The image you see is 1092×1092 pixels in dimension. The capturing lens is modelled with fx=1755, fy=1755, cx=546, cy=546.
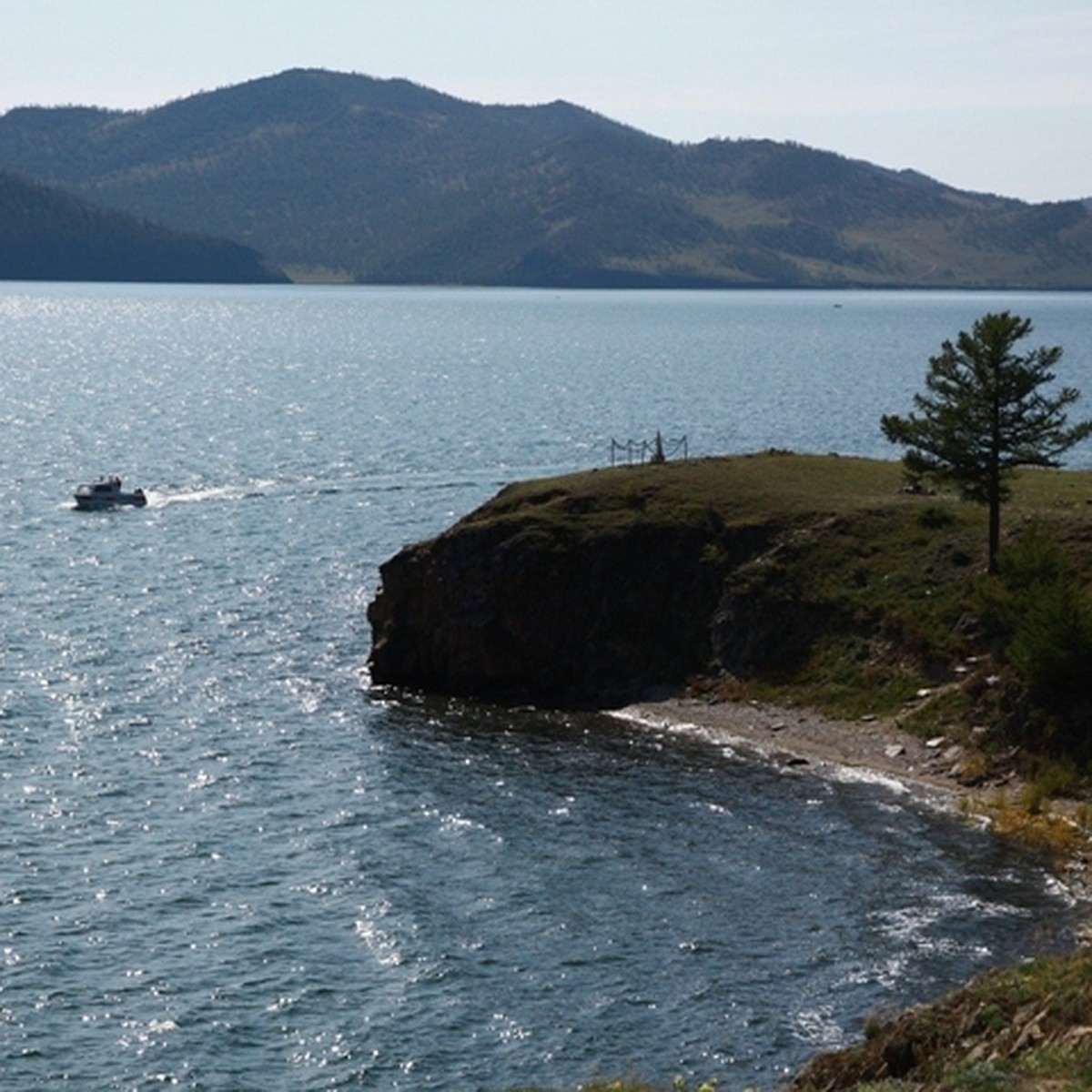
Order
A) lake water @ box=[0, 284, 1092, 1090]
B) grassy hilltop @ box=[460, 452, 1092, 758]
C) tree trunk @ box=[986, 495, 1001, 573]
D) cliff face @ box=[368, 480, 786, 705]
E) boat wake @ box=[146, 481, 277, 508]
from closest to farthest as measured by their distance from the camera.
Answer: lake water @ box=[0, 284, 1092, 1090]
grassy hilltop @ box=[460, 452, 1092, 758]
tree trunk @ box=[986, 495, 1001, 573]
cliff face @ box=[368, 480, 786, 705]
boat wake @ box=[146, 481, 277, 508]

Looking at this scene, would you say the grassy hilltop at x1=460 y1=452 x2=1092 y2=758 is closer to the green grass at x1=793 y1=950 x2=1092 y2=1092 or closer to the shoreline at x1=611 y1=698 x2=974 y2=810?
the shoreline at x1=611 y1=698 x2=974 y2=810

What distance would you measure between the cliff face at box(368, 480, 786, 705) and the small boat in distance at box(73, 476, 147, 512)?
45632 millimetres

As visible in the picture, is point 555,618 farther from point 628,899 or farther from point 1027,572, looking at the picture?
point 628,899

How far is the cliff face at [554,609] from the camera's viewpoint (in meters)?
76.5

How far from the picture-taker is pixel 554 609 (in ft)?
256

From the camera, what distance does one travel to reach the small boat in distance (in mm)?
119812

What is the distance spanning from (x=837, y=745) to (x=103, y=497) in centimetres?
6898

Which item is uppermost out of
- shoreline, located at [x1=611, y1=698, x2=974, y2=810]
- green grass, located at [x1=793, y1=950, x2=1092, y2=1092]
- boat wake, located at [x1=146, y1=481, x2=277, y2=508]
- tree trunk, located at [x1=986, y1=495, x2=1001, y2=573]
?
tree trunk, located at [x1=986, y1=495, x2=1001, y2=573]

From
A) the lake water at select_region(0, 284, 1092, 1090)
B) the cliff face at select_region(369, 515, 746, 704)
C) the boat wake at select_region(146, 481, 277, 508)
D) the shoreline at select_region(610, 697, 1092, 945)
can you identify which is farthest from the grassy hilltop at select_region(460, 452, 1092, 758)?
the boat wake at select_region(146, 481, 277, 508)

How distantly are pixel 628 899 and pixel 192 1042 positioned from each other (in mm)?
14339

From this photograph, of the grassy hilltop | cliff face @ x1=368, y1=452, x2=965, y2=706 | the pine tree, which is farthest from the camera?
cliff face @ x1=368, y1=452, x2=965, y2=706

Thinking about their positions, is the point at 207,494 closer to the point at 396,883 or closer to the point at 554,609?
the point at 554,609

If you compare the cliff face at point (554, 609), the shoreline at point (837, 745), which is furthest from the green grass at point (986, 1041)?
the cliff face at point (554, 609)

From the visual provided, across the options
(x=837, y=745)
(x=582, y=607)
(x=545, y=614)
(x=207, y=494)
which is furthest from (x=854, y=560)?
(x=207, y=494)
